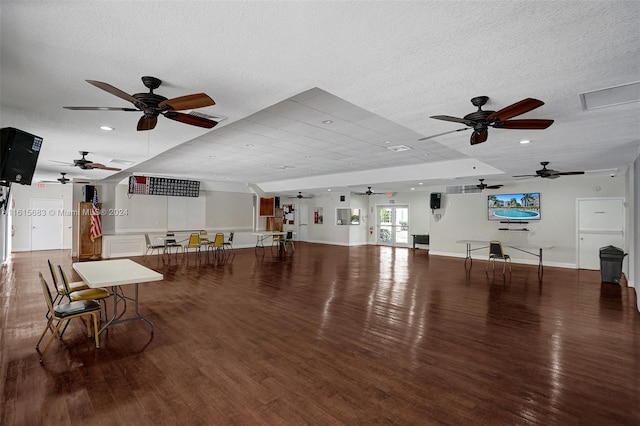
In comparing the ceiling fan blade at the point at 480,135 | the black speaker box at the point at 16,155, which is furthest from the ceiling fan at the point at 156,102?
the ceiling fan blade at the point at 480,135

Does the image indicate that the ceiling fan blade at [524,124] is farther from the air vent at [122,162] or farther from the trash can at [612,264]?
the air vent at [122,162]

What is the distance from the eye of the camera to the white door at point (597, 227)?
26.7 feet

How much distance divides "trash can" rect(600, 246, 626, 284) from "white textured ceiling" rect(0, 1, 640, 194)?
3.51 m

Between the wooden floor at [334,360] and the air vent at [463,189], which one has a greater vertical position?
the air vent at [463,189]

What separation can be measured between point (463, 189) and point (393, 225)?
424 cm

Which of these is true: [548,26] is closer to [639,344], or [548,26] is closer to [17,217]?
[639,344]

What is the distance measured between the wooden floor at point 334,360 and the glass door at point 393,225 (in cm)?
825

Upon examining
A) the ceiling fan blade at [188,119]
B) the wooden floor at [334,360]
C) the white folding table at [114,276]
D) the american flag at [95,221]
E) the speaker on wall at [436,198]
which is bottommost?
the wooden floor at [334,360]

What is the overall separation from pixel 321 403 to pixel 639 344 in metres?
3.87

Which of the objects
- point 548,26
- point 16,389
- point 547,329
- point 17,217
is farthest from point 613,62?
point 17,217

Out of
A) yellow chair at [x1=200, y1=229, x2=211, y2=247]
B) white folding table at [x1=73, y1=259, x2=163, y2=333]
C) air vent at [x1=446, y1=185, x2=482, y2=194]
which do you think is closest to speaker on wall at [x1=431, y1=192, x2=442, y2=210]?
air vent at [x1=446, y1=185, x2=482, y2=194]

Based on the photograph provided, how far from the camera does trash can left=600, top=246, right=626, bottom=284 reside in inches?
265

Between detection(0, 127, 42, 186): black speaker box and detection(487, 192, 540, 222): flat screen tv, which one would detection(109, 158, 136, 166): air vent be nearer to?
detection(0, 127, 42, 186): black speaker box

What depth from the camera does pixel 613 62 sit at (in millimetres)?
2209
